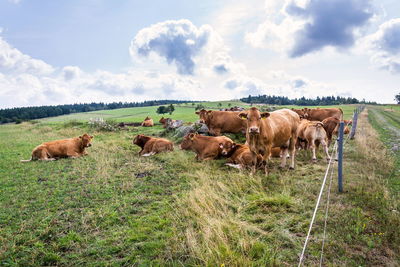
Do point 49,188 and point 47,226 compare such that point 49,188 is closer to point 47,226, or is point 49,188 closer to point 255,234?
point 47,226

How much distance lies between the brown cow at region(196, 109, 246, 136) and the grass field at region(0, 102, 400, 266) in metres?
5.75

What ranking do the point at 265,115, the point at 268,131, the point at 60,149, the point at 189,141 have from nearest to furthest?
the point at 265,115 < the point at 268,131 < the point at 189,141 < the point at 60,149

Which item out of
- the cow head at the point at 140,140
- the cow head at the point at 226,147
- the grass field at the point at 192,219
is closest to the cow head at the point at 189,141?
the cow head at the point at 226,147

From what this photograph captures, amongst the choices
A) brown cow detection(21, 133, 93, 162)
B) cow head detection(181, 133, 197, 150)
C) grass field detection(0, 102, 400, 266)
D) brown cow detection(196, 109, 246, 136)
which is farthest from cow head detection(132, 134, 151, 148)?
grass field detection(0, 102, 400, 266)

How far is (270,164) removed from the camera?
31.0ft

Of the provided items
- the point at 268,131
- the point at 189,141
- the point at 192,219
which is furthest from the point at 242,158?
the point at 192,219

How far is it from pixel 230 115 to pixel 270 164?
5170 mm

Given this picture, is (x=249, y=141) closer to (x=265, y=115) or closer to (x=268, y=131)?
(x=268, y=131)

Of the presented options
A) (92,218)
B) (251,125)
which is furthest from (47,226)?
(251,125)

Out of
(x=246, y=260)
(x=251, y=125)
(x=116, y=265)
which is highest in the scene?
(x=251, y=125)

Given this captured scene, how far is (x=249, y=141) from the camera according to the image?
804 cm

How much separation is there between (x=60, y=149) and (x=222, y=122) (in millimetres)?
8621

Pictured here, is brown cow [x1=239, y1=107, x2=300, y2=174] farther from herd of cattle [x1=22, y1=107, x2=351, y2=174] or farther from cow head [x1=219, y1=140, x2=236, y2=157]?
cow head [x1=219, y1=140, x2=236, y2=157]

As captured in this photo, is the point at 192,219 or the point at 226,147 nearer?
the point at 192,219
